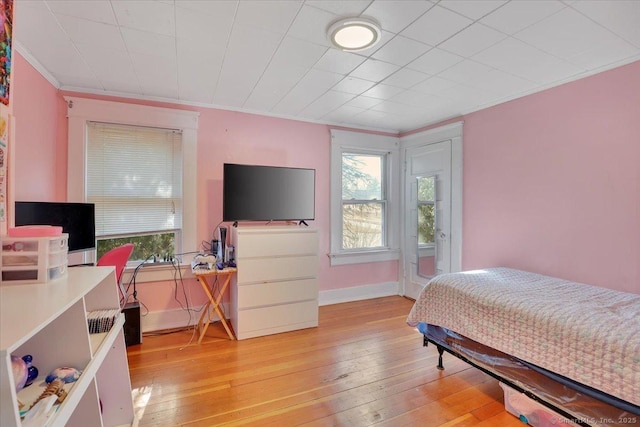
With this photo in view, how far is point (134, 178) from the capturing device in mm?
2986

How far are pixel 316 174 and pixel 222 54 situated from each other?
6.29 ft

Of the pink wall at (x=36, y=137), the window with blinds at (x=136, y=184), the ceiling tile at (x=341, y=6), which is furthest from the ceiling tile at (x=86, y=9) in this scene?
the window with blinds at (x=136, y=184)

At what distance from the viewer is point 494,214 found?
311 centimetres

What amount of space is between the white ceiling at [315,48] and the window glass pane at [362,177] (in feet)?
3.68

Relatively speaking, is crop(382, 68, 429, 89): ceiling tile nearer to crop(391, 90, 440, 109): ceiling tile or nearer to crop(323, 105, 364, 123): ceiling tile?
crop(391, 90, 440, 109): ceiling tile

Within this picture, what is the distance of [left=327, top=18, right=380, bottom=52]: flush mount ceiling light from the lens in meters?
1.75

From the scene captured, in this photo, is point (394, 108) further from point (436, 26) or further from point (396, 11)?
point (396, 11)

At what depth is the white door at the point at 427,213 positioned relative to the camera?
3656 millimetres

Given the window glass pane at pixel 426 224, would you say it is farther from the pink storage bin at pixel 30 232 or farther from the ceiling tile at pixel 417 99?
the pink storage bin at pixel 30 232

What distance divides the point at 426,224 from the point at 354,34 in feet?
8.87

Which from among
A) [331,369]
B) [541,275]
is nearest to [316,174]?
[331,369]

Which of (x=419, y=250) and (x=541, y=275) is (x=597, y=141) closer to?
(x=541, y=275)

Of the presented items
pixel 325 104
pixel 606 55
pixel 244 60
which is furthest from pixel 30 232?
pixel 606 55

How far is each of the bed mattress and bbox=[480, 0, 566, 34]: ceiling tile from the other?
1.69m
